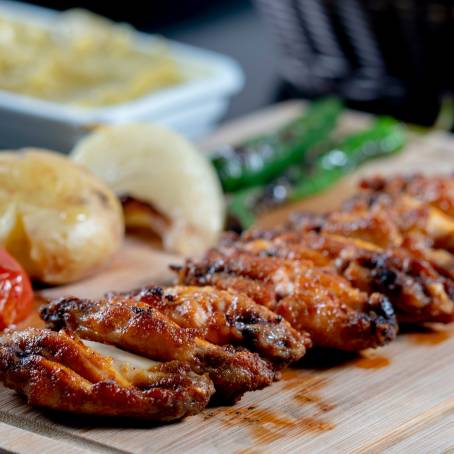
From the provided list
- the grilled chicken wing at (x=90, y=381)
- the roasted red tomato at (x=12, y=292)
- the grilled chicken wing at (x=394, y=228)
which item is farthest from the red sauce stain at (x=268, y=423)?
the grilled chicken wing at (x=394, y=228)

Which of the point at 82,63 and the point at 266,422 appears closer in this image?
the point at 266,422

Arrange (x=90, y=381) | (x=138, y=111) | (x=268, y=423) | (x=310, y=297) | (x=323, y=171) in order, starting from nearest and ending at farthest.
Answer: (x=90, y=381), (x=268, y=423), (x=310, y=297), (x=323, y=171), (x=138, y=111)

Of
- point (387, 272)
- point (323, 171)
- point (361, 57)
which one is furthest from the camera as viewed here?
point (361, 57)

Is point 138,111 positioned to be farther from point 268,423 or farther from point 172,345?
point 268,423

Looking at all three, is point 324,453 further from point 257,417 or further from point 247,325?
point 247,325

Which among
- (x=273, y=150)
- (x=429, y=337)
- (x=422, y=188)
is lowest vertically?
(x=273, y=150)

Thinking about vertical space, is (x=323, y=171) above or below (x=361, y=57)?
below

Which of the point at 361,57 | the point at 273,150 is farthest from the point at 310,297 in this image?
the point at 361,57
